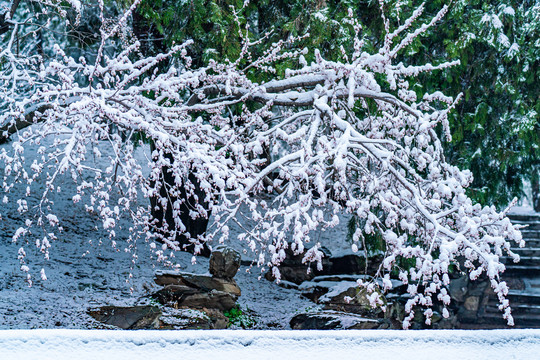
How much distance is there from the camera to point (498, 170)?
36.5 ft

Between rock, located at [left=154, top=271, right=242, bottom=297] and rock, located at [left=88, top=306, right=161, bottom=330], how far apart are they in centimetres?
100

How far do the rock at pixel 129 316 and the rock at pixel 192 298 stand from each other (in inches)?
25.4

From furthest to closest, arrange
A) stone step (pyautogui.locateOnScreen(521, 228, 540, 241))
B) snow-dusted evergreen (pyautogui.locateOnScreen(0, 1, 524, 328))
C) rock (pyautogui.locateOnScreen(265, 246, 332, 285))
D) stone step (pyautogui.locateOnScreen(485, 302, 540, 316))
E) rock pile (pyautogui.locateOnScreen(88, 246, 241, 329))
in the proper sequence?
1. stone step (pyautogui.locateOnScreen(521, 228, 540, 241))
2. stone step (pyautogui.locateOnScreen(485, 302, 540, 316))
3. rock (pyautogui.locateOnScreen(265, 246, 332, 285))
4. rock pile (pyautogui.locateOnScreen(88, 246, 241, 329))
5. snow-dusted evergreen (pyautogui.locateOnScreen(0, 1, 524, 328))

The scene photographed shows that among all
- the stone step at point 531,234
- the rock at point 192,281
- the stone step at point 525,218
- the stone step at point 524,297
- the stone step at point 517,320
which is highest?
the stone step at point 525,218

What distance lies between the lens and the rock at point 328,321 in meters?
8.59

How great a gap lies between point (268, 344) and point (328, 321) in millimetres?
6488

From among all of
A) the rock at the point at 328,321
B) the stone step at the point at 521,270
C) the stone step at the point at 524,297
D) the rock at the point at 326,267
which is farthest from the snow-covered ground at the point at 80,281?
the stone step at the point at 521,270

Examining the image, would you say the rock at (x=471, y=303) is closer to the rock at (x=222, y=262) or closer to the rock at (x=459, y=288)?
the rock at (x=459, y=288)

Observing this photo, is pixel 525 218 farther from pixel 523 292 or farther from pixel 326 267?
pixel 326 267

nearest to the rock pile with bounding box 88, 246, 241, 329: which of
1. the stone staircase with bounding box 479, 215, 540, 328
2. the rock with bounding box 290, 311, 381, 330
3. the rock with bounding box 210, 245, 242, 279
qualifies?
the rock with bounding box 210, 245, 242, 279

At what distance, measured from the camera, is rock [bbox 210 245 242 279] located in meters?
8.81

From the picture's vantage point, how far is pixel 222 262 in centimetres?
883

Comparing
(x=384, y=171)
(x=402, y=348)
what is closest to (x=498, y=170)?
(x=384, y=171)

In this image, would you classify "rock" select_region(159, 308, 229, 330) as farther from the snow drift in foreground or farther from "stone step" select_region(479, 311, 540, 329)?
"stone step" select_region(479, 311, 540, 329)
